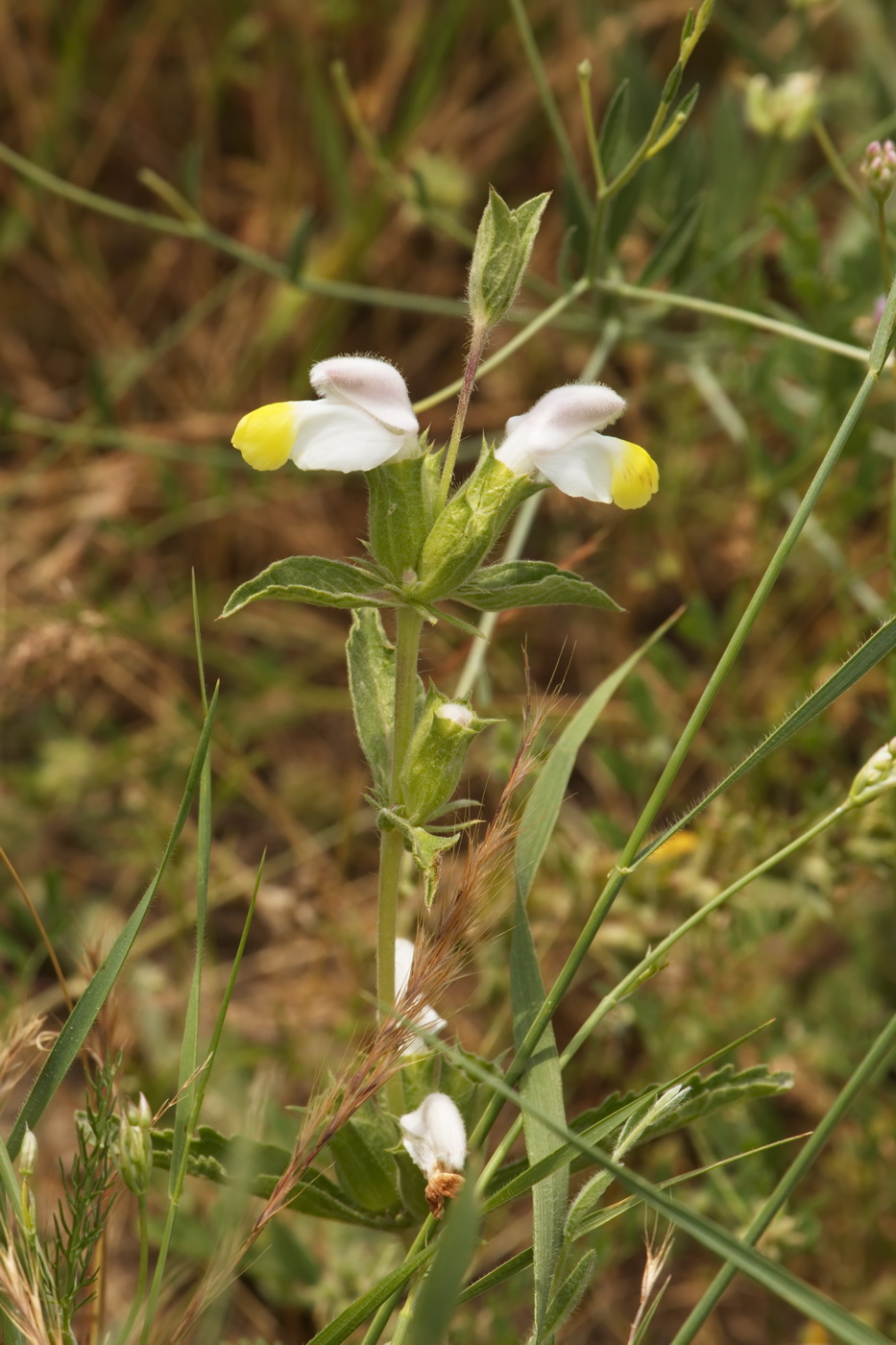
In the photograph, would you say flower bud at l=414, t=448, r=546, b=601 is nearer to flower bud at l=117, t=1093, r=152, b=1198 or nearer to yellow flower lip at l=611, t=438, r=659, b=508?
yellow flower lip at l=611, t=438, r=659, b=508

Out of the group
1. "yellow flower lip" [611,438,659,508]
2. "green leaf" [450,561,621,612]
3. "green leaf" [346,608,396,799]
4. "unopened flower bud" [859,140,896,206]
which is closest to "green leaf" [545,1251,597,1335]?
"green leaf" [346,608,396,799]

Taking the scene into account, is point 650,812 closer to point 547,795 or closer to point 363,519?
point 547,795

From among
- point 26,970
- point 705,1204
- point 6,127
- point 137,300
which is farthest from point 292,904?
point 6,127

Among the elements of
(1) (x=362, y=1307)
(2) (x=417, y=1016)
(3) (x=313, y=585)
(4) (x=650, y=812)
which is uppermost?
(3) (x=313, y=585)

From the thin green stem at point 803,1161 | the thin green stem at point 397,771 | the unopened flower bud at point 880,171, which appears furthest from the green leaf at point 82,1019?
the unopened flower bud at point 880,171

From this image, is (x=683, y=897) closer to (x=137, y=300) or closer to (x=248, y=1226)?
(x=248, y=1226)

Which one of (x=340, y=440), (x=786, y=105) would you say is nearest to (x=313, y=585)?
(x=340, y=440)

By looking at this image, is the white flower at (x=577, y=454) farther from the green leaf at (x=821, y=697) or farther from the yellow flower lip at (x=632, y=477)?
the green leaf at (x=821, y=697)

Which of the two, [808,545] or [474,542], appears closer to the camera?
[474,542]
